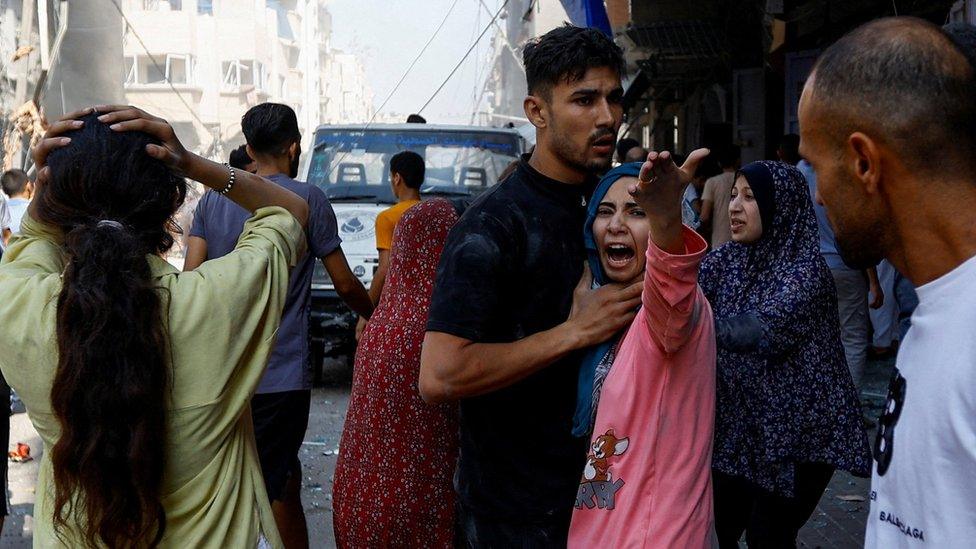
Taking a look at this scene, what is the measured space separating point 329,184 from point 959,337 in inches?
372

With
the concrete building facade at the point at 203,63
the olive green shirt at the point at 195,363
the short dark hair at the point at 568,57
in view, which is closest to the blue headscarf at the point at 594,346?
the short dark hair at the point at 568,57

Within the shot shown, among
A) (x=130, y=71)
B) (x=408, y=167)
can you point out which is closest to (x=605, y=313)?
(x=408, y=167)

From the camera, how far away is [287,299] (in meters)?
4.42

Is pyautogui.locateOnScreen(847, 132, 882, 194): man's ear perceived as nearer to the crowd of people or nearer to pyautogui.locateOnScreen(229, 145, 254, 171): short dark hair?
the crowd of people

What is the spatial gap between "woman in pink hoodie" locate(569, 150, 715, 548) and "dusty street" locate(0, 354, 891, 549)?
10.8 feet

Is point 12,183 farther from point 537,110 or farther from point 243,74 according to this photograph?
point 243,74

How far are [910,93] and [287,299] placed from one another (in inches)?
129

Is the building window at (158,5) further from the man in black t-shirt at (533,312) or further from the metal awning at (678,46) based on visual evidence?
the man in black t-shirt at (533,312)

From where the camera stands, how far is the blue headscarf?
8.08 ft

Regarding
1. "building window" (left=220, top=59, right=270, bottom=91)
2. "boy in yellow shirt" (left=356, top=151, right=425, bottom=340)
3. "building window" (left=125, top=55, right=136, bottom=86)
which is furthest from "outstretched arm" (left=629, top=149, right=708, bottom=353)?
"building window" (left=220, top=59, right=270, bottom=91)

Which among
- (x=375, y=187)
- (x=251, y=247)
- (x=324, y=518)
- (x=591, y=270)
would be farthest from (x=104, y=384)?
(x=375, y=187)

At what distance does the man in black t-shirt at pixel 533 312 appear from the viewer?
7.97 feet

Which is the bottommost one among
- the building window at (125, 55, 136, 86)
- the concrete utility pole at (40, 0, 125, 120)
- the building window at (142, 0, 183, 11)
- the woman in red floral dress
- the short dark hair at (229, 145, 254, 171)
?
the woman in red floral dress

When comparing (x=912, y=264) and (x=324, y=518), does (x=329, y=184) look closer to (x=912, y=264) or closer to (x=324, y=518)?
(x=324, y=518)
